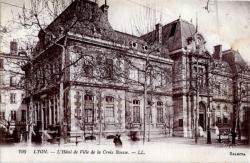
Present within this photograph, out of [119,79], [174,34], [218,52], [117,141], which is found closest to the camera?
[117,141]

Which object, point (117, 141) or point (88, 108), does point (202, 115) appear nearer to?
point (117, 141)

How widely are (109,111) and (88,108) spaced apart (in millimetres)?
466

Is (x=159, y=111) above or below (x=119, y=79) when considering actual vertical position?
below

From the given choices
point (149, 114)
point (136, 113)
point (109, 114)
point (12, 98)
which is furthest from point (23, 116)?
point (149, 114)

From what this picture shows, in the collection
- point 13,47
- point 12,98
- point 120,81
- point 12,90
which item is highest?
point 13,47

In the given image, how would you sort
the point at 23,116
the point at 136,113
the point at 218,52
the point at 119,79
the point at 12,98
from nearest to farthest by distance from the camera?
1. the point at 12,98
2. the point at 23,116
3. the point at 119,79
4. the point at 136,113
5. the point at 218,52

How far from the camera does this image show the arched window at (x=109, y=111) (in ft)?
21.1

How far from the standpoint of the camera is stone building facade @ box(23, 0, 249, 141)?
19.9 ft

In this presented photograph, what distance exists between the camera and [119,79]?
6.58m

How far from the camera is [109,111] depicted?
651 centimetres

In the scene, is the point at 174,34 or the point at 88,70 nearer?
the point at 88,70

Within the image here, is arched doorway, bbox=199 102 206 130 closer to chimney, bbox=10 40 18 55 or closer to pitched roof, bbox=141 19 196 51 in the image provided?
pitched roof, bbox=141 19 196 51

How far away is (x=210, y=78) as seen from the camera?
7898 millimetres

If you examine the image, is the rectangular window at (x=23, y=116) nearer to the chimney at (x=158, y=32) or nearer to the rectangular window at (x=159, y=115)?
the rectangular window at (x=159, y=115)
